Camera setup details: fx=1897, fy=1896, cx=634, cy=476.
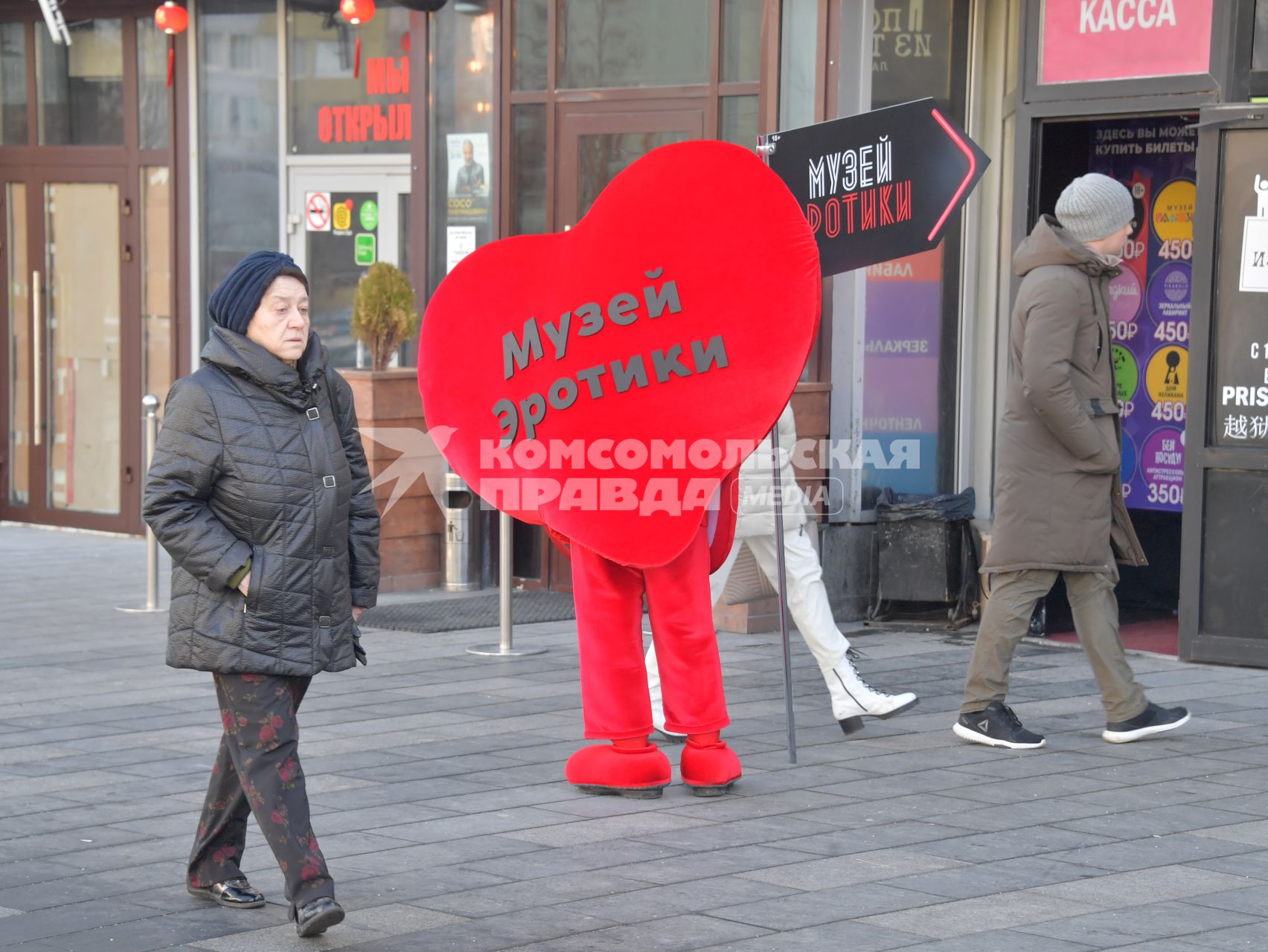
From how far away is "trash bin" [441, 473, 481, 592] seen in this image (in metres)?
11.0

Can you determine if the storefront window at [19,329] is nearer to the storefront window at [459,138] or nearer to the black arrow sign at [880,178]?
the storefront window at [459,138]

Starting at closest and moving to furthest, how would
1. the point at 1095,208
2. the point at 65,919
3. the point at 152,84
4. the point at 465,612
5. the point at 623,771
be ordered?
the point at 65,919
the point at 623,771
the point at 1095,208
the point at 465,612
the point at 152,84

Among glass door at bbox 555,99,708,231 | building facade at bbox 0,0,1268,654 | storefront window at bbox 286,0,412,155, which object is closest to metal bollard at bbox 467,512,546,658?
building facade at bbox 0,0,1268,654

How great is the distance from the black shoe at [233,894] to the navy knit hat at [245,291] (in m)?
1.44

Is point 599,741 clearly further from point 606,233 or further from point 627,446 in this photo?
point 606,233

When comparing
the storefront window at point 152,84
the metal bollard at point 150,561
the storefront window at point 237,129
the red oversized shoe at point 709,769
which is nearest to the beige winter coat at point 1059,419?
the red oversized shoe at point 709,769

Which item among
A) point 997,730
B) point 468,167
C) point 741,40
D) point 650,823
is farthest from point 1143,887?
point 468,167

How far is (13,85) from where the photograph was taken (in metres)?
13.5

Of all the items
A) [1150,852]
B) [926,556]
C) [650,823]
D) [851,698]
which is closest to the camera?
[1150,852]

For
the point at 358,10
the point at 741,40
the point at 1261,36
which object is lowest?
the point at 1261,36

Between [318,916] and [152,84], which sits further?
[152,84]

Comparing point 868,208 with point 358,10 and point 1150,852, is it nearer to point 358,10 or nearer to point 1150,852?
point 1150,852

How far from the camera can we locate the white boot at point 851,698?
7027 millimetres

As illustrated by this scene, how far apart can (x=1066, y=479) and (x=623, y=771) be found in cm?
197
